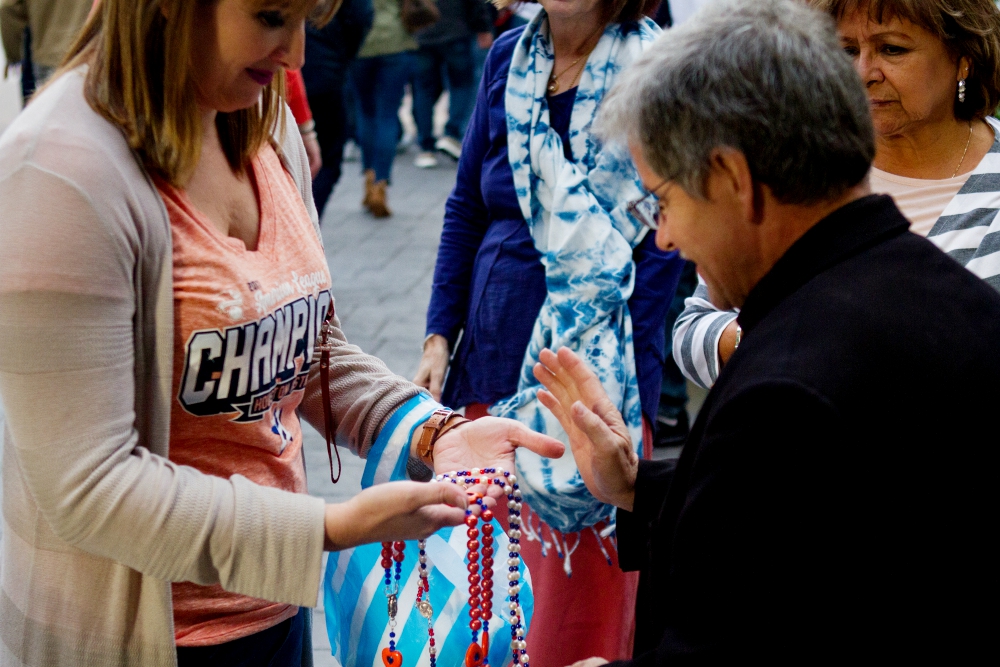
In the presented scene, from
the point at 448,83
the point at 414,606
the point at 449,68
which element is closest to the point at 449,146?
the point at 448,83

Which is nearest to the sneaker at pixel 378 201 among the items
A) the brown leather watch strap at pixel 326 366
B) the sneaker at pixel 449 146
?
the sneaker at pixel 449 146

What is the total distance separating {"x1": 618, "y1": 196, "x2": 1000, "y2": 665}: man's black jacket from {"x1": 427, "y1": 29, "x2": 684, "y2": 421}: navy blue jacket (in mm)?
1314

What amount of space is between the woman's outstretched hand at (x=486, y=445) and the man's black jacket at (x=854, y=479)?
20.6 inches

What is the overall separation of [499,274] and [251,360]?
125 centimetres

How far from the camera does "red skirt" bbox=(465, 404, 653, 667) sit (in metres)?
2.68

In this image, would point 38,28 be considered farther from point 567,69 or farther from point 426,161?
point 426,161

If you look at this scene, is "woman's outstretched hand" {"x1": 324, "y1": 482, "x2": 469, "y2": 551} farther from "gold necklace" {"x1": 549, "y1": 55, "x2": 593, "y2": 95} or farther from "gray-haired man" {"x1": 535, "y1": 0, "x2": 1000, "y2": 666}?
"gold necklace" {"x1": 549, "y1": 55, "x2": 593, "y2": 95}

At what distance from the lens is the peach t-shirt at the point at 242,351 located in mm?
1396

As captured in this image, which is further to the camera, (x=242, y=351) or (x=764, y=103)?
(x=242, y=351)

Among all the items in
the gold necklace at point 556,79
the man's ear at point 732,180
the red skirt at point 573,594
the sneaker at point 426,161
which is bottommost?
the sneaker at point 426,161

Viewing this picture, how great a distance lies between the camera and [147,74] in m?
1.36

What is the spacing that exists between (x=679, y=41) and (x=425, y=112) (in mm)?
7789

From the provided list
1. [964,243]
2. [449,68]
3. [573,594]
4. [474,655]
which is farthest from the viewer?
[449,68]

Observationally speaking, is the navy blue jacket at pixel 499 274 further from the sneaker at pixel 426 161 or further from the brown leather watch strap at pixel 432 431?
the sneaker at pixel 426 161
